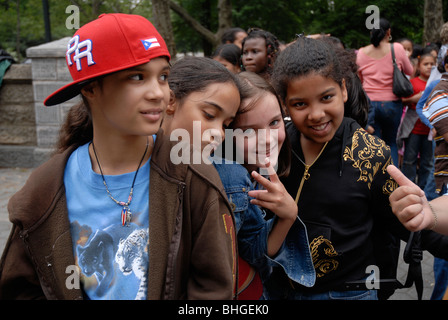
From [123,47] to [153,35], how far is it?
0.13m

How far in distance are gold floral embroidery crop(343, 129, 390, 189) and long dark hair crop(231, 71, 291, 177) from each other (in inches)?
10.4

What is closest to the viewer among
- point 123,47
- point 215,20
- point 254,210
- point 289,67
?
point 123,47

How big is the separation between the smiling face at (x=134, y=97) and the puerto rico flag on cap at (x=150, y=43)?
0.15 ft

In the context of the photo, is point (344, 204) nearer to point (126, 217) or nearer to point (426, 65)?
point (126, 217)

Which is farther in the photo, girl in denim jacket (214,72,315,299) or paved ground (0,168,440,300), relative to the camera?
paved ground (0,168,440,300)

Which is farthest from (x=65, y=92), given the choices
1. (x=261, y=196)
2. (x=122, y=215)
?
→ (x=261, y=196)

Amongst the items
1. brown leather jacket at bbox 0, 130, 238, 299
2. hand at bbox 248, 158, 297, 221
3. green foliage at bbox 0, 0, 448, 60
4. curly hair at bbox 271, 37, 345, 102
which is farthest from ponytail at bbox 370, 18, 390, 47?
green foliage at bbox 0, 0, 448, 60

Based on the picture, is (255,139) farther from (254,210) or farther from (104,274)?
(104,274)

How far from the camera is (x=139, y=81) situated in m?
1.29

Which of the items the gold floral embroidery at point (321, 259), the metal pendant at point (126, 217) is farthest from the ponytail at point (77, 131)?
the gold floral embroidery at point (321, 259)

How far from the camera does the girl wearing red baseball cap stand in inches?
49.6

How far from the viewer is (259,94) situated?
1761 millimetres

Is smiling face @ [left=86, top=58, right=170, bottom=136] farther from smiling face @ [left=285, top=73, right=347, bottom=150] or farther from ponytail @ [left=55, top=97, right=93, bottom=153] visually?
smiling face @ [left=285, top=73, right=347, bottom=150]
